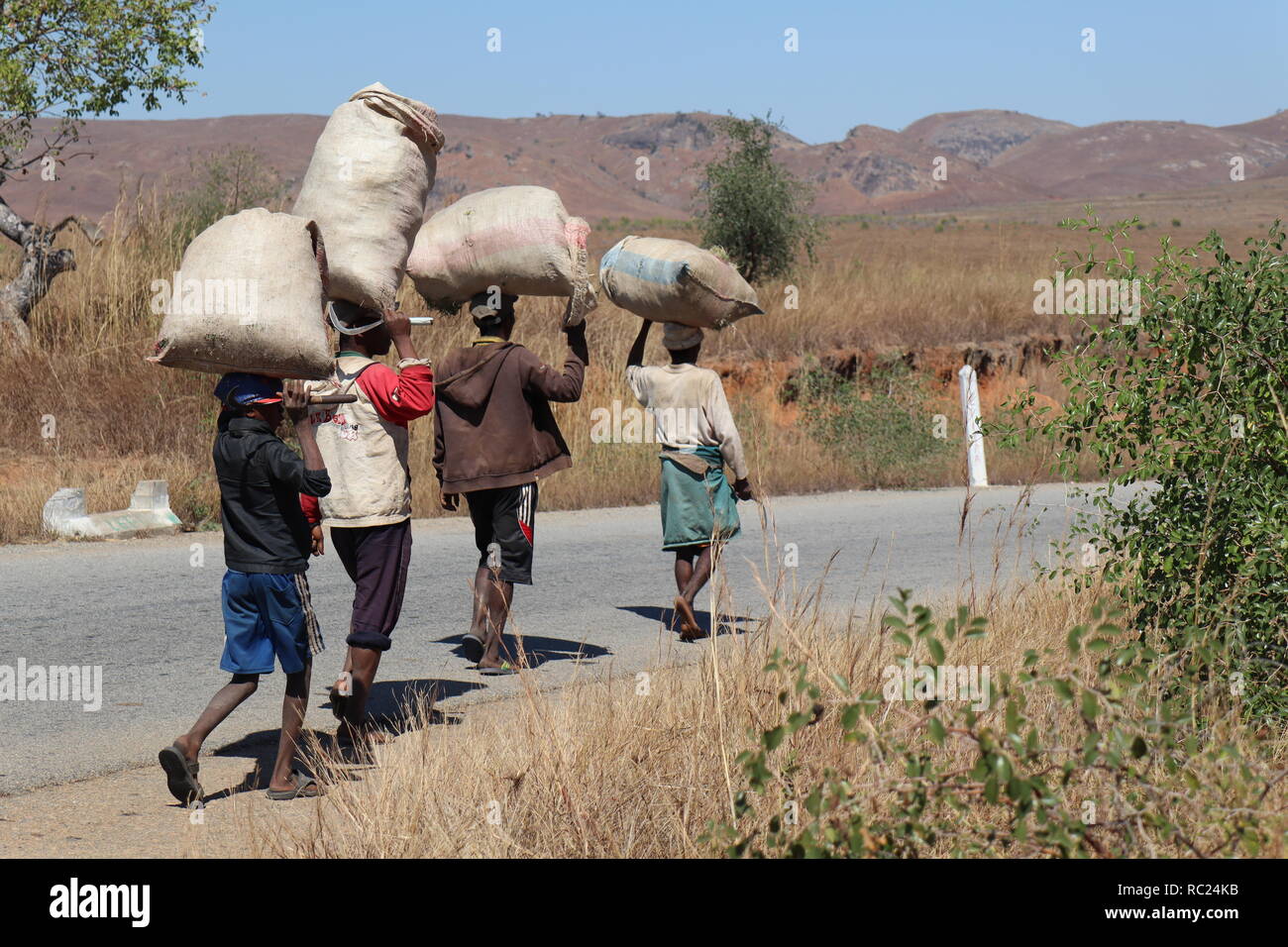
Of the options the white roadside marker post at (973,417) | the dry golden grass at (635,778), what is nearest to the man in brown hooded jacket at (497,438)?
the dry golden grass at (635,778)

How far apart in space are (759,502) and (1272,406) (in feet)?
6.83

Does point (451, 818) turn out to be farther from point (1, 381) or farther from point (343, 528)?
point (1, 381)

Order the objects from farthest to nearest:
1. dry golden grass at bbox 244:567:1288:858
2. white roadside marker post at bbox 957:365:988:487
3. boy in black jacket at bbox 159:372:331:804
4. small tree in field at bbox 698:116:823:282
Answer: small tree in field at bbox 698:116:823:282, white roadside marker post at bbox 957:365:988:487, boy in black jacket at bbox 159:372:331:804, dry golden grass at bbox 244:567:1288:858

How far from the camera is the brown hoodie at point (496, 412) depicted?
7.24 metres

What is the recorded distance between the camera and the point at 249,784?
17.3 feet

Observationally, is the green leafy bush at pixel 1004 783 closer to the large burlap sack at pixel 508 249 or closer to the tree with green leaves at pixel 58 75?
the large burlap sack at pixel 508 249

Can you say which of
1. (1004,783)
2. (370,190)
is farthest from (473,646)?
(1004,783)

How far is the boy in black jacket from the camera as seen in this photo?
4.94 meters

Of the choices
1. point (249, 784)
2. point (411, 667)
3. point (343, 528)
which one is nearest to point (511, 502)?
point (411, 667)

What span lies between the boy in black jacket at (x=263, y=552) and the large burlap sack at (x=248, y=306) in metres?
0.12

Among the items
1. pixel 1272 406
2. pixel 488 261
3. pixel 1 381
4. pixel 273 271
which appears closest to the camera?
pixel 273 271

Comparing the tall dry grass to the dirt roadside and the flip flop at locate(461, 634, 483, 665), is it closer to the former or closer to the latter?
the flip flop at locate(461, 634, 483, 665)

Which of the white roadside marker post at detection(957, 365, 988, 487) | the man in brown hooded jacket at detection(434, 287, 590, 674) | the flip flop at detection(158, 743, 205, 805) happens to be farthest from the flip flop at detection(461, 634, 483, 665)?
the white roadside marker post at detection(957, 365, 988, 487)

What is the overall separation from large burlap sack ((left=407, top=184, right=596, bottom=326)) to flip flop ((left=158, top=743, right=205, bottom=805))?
9.82 ft
